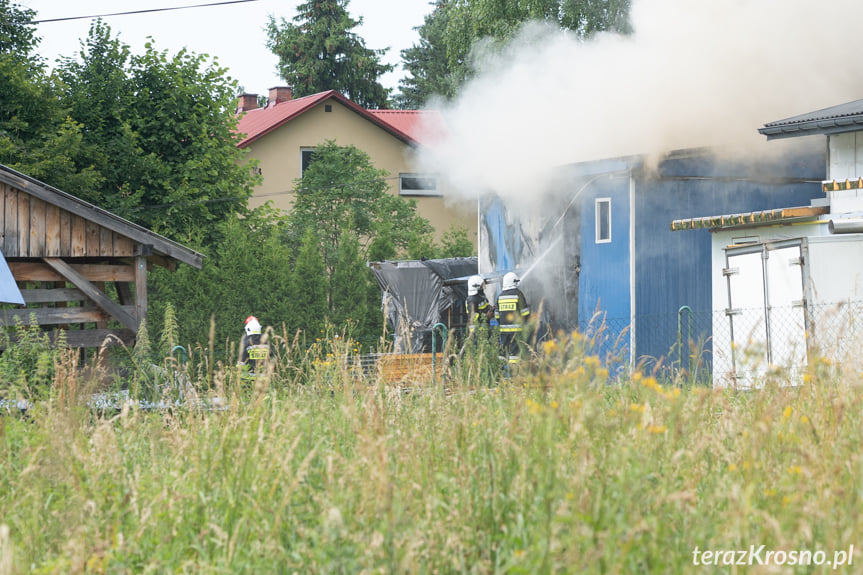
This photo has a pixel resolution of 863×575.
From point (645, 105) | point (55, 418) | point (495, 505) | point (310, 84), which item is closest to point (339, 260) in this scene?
point (645, 105)

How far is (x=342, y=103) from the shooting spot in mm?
35250

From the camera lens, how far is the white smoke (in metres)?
16.4

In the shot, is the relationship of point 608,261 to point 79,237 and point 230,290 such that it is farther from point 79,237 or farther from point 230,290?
point 79,237

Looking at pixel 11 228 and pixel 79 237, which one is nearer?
pixel 11 228

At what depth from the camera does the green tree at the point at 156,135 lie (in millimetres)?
21859

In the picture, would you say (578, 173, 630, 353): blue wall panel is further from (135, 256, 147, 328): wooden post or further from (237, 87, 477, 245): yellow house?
(237, 87, 477, 245): yellow house

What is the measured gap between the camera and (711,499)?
13.0 feet

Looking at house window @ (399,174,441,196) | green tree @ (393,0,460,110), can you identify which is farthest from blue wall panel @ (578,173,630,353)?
green tree @ (393,0,460,110)

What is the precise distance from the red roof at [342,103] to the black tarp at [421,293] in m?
12.2

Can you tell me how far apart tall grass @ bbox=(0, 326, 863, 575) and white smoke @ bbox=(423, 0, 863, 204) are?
10.8 metres

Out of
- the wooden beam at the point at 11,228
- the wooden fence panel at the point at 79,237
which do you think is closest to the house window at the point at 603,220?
the wooden fence panel at the point at 79,237

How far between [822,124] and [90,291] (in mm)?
9822

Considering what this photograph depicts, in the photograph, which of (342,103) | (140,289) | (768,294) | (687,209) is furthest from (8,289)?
(342,103)

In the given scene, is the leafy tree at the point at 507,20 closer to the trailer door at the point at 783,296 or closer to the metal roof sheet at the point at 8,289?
the trailer door at the point at 783,296
